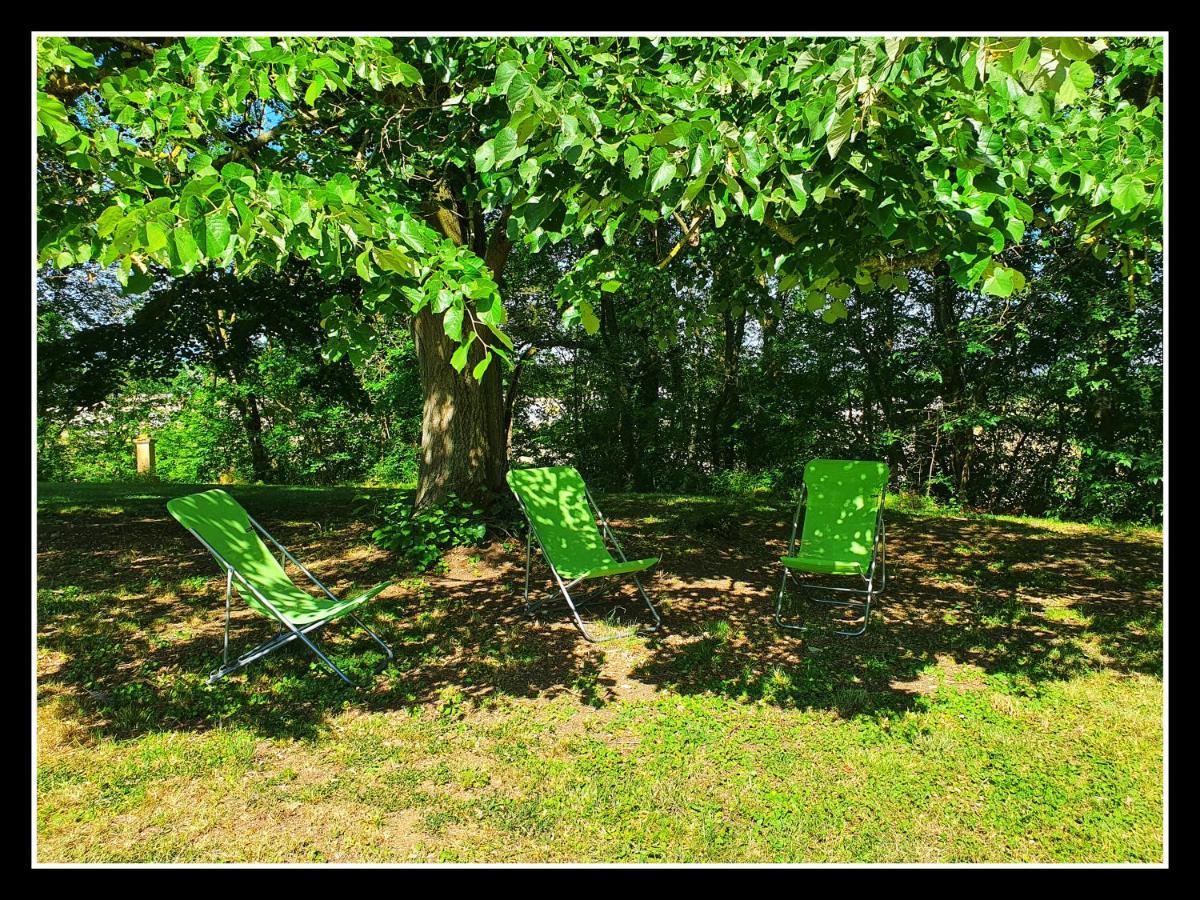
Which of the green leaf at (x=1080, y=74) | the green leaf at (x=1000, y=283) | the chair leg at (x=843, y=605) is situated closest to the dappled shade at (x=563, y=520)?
the chair leg at (x=843, y=605)

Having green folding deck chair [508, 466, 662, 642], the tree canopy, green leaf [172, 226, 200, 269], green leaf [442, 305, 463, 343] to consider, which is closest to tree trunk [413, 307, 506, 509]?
green folding deck chair [508, 466, 662, 642]

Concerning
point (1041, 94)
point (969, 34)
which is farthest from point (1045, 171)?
point (969, 34)

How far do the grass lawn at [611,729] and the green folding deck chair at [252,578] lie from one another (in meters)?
0.16

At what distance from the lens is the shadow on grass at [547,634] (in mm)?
3965

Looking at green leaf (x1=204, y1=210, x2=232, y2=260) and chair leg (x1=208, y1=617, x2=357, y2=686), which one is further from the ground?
green leaf (x1=204, y1=210, x2=232, y2=260)

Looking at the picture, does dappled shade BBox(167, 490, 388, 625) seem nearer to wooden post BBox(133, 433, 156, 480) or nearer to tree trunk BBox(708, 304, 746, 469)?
tree trunk BBox(708, 304, 746, 469)

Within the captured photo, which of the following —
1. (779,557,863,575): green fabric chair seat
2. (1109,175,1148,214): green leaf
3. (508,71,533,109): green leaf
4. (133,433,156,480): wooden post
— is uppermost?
(508,71,533,109): green leaf

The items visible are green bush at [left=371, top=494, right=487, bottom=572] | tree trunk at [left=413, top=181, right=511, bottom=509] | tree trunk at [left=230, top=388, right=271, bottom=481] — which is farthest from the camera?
tree trunk at [left=230, top=388, right=271, bottom=481]

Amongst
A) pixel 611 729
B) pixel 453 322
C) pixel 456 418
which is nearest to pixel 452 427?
pixel 456 418

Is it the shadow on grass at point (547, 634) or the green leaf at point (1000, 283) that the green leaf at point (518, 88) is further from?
the shadow on grass at point (547, 634)

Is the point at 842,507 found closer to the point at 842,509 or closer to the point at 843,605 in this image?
the point at 842,509

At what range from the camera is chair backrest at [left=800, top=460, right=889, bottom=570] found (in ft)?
18.7
